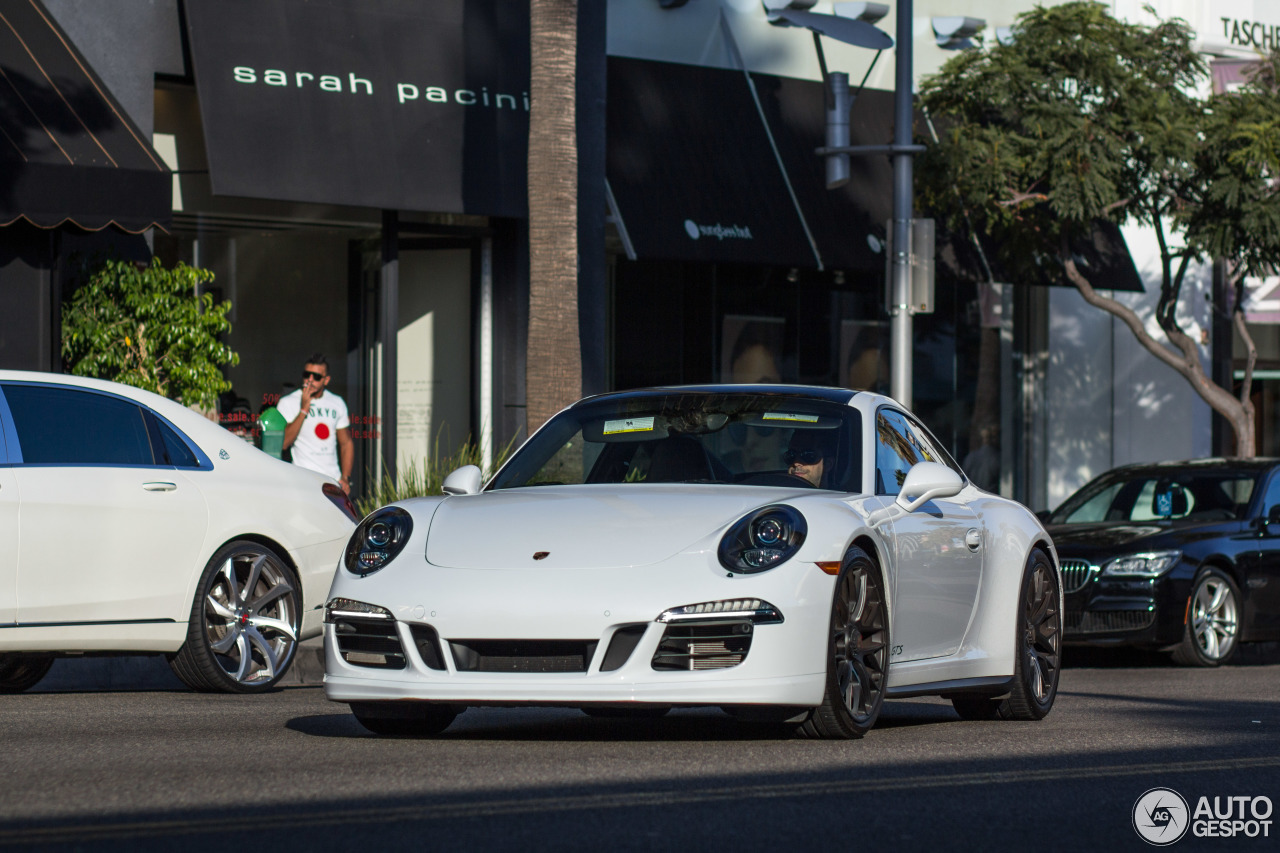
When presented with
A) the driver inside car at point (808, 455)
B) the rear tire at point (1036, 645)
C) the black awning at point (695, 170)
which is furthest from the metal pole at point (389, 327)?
the driver inside car at point (808, 455)

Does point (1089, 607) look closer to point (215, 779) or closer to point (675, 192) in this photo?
point (675, 192)

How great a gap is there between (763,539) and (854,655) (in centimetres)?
61

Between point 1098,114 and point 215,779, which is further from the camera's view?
point 1098,114

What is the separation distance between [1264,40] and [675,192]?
1173 centimetres

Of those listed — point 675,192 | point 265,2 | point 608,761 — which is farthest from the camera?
point 675,192

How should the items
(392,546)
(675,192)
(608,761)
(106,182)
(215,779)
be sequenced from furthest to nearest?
(675,192) < (106,182) < (392,546) < (608,761) < (215,779)

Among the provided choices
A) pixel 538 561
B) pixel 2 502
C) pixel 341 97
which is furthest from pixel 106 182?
pixel 538 561

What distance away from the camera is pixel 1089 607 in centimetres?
1322

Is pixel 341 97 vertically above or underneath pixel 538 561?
above

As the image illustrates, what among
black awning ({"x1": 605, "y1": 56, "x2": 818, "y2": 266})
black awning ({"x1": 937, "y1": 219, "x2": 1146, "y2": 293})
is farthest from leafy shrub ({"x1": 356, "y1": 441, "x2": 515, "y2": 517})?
black awning ({"x1": 937, "y1": 219, "x2": 1146, "y2": 293})

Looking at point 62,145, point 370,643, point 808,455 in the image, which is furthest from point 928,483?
point 62,145

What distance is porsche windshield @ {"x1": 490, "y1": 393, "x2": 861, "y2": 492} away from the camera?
7.73 m

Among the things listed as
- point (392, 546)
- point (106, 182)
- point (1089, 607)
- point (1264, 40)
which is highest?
point (1264, 40)

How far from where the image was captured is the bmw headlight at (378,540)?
710 centimetres
